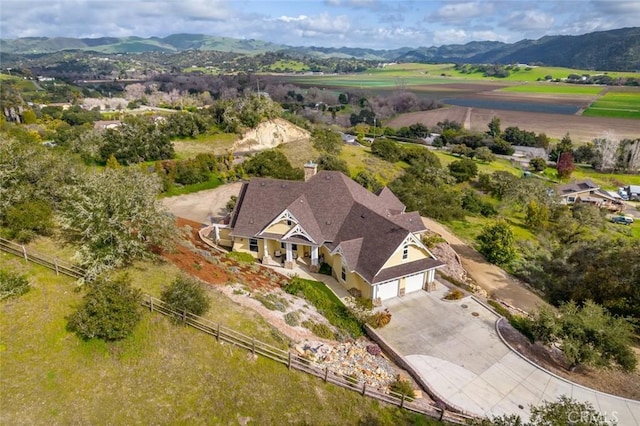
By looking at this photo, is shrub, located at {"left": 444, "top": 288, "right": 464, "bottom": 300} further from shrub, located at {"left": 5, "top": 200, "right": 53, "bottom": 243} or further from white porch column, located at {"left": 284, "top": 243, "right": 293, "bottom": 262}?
shrub, located at {"left": 5, "top": 200, "right": 53, "bottom": 243}

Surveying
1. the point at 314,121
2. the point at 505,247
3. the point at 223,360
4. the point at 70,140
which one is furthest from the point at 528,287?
the point at 314,121

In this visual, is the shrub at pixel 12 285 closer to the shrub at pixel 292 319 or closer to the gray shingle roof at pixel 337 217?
the shrub at pixel 292 319

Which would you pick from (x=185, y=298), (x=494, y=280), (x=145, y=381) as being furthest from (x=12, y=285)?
(x=494, y=280)

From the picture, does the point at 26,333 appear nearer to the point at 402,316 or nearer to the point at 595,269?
the point at 402,316

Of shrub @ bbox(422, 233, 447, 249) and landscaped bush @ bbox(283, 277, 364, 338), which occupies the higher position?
landscaped bush @ bbox(283, 277, 364, 338)

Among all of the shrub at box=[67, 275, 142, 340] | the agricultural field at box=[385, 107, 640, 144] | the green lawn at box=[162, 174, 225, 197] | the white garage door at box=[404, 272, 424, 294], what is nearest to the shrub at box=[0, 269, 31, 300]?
the shrub at box=[67, 275, 142, 340]

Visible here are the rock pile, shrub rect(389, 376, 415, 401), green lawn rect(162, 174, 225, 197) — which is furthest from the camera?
green lawn rect(162, 174, 225, 197)

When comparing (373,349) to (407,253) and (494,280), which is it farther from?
(494,280)

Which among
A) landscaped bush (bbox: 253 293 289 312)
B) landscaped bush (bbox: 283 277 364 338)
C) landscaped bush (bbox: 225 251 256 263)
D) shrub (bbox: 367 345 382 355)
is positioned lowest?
shrub (bbox: 367 345 382 355)
